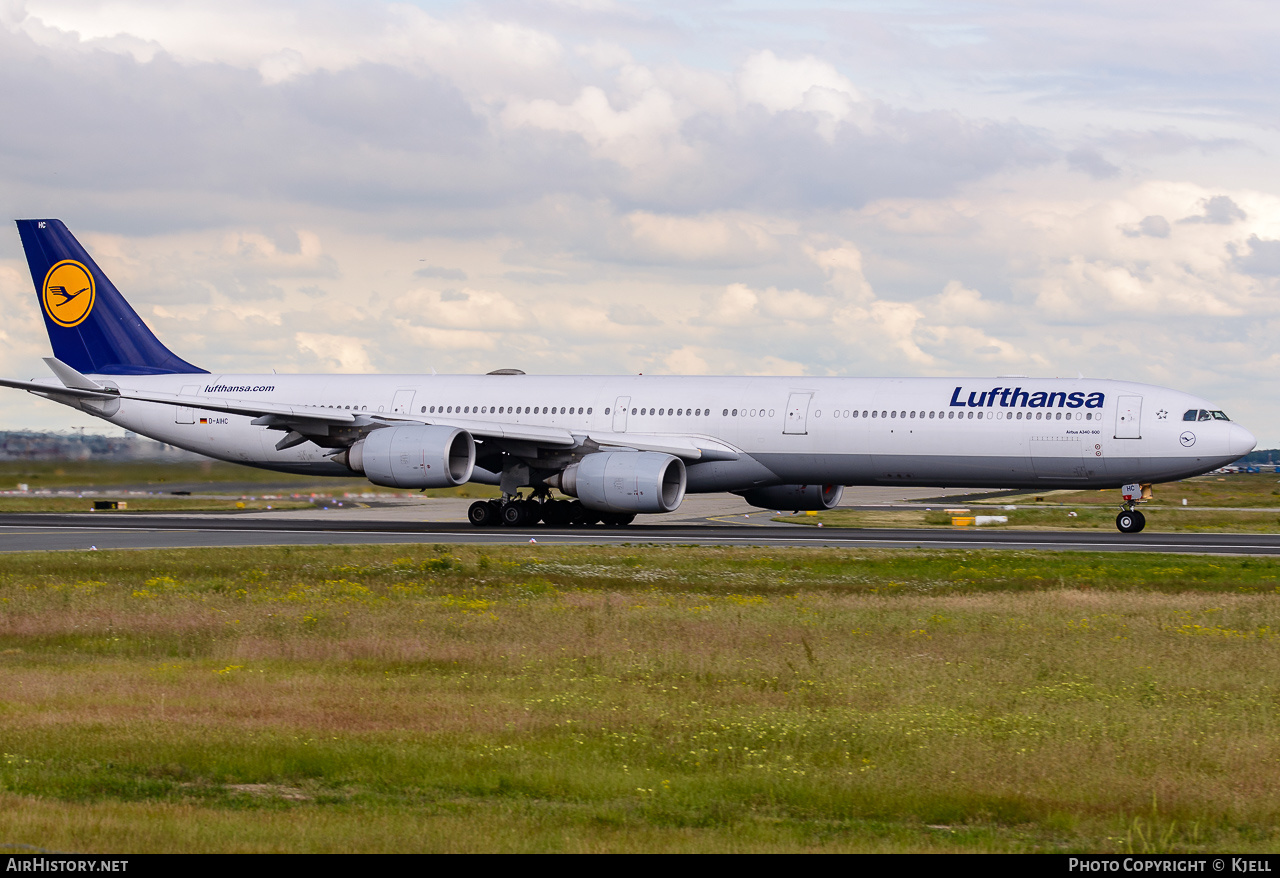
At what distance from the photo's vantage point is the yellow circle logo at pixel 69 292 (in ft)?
158

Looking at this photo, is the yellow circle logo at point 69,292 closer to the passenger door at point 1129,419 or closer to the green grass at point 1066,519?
the green grass at point 1066,519

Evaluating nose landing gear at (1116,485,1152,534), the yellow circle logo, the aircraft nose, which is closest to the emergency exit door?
nose landing gear at (1116,485,1152,534)

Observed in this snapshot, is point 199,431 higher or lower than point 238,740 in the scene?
higher

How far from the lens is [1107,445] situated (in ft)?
119

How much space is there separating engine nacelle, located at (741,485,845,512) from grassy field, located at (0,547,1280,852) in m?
18.2

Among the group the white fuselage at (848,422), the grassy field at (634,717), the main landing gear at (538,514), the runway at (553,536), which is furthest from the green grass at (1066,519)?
the grassy field at (634,717)

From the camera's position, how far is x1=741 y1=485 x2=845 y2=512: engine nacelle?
42312mm

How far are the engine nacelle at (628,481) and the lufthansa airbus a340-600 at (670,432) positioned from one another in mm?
50

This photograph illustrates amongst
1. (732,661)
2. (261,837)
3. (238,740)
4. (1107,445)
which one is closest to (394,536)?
(1107,445)

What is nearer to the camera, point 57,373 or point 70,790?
point 70,790

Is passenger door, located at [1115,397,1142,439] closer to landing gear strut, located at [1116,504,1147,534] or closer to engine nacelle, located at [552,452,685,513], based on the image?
landing gear strut, located at [1116,504,1147,534]

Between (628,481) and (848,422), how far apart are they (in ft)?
21.1

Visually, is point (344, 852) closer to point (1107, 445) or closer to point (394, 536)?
point (394, 536)
